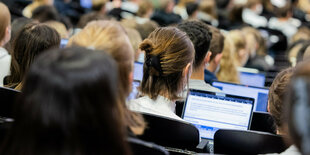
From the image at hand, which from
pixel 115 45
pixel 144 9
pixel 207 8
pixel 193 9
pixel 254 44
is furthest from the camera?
pixel 207 8

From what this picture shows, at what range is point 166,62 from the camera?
239 centimetres

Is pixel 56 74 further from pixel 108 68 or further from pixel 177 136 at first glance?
pixel 177 136

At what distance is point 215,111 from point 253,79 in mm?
1506

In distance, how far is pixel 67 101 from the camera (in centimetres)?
117

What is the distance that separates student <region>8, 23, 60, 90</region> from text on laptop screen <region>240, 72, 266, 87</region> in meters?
1.89

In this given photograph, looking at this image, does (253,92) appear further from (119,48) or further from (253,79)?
(119,48)

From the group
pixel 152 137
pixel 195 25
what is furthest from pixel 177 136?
pixel 195 25

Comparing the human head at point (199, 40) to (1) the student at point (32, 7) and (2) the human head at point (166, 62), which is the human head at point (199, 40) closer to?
(2) the human head at point (166, 62)

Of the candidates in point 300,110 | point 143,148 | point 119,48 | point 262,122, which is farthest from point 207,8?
point 300,110

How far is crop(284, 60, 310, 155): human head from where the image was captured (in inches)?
44.9

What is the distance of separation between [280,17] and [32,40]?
26.4 ft

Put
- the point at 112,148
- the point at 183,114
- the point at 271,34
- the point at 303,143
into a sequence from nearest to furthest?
1. the point at 303,143
2. the point at 112,148
3. the point at 183,114
4. the point at 271,34

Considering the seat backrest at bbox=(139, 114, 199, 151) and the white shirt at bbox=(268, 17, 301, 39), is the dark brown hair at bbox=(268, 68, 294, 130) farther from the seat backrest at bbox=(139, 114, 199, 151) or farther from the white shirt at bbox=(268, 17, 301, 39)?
the white shirt at bbox=(268, 17, 301, 39)

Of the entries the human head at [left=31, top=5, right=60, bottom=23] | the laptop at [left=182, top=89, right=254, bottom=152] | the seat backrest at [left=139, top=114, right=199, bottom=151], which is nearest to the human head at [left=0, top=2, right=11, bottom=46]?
the laptop at [left=182, top=89, right=254, bottom=152]
